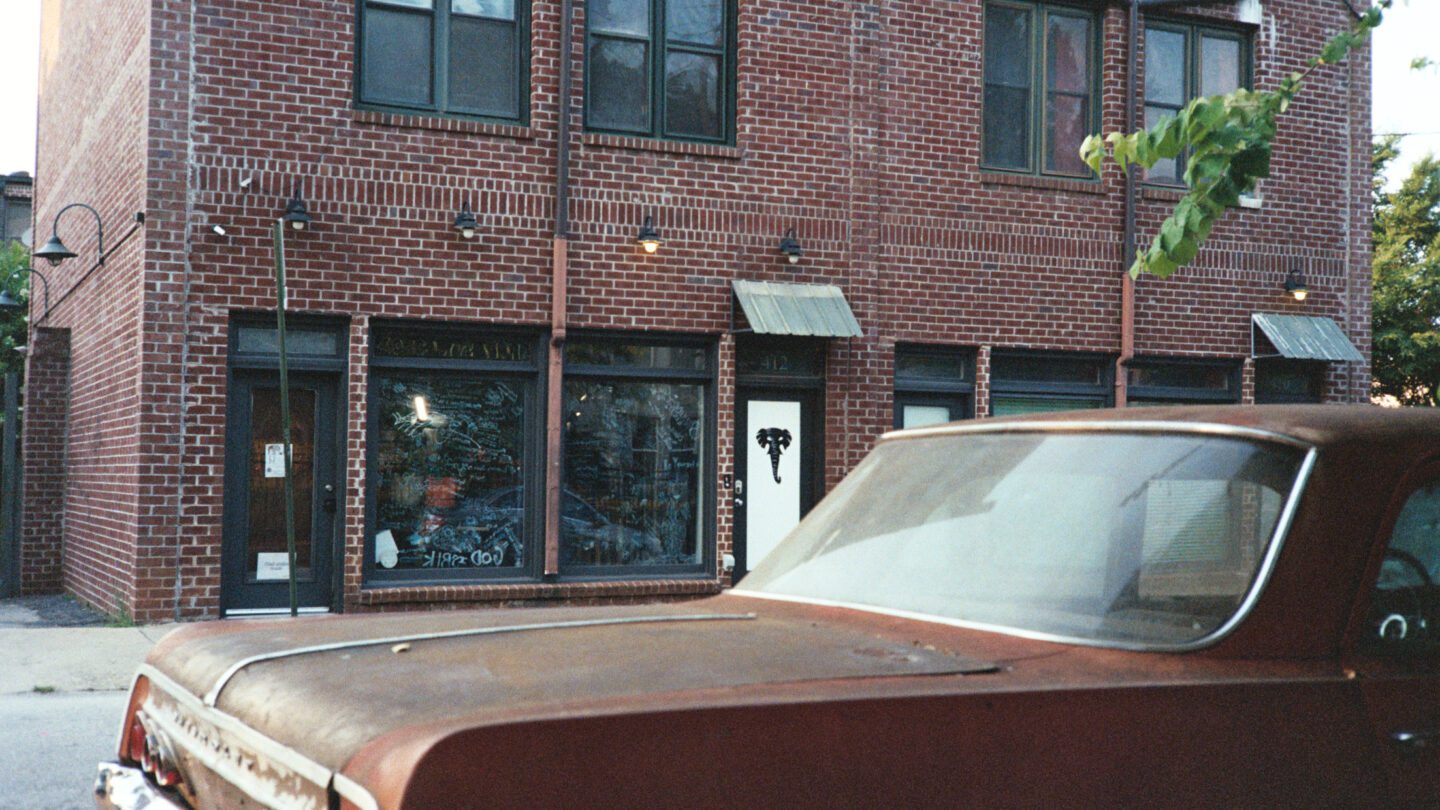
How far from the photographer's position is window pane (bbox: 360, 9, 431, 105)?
40.9 ft

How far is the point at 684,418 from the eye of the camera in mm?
13359

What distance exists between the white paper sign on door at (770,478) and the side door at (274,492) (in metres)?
3.82

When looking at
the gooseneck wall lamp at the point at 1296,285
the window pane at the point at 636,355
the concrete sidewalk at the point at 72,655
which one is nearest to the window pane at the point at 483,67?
the window pane at the point at 636,355

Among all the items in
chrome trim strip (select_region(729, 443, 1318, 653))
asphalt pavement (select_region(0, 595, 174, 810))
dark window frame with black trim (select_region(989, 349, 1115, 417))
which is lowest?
asphalt pavement (select_region(0, 595, 174, 810))

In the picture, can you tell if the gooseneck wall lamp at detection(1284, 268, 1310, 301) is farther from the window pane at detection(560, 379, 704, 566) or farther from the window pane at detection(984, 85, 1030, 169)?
the window pane at detection(560, 379, 704, 566)

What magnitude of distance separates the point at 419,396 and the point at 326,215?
1702mm

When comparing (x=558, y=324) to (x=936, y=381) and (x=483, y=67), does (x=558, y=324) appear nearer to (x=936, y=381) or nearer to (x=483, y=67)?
(x=483, y=67)

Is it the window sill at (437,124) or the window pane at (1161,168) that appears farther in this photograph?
the window pane at (1161,168)

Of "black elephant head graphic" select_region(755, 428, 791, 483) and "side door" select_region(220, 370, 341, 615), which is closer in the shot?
"side door" select_region(220, 370, 341, 615)

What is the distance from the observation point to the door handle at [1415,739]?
2762 mm

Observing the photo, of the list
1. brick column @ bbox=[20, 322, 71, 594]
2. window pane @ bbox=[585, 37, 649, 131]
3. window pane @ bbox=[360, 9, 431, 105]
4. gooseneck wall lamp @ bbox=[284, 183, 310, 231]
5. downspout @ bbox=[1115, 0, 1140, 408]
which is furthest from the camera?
brick column @ bbox=[20, 322, 71, 594]

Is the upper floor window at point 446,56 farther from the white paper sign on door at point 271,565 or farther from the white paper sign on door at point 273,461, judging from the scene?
the white paper sign on door at point 271,565

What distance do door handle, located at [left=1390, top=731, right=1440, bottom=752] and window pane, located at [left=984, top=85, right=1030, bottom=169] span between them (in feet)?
40.7

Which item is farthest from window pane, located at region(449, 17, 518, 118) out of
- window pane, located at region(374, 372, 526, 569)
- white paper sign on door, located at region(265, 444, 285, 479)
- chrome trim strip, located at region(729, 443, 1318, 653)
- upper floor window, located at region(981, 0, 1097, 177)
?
chrome trim strip, located at region(729, 443, 1318, 653)
